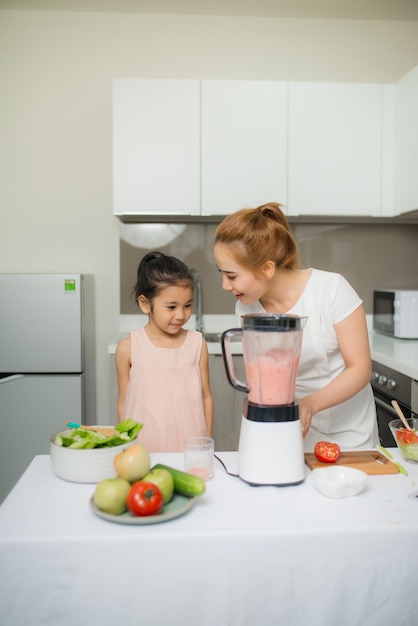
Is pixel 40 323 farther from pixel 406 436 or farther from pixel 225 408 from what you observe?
pixel 406 436

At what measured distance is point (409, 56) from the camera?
3.35m

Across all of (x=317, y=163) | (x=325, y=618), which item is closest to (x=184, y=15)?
(x=317, y=163)

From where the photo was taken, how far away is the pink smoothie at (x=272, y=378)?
1.17 metres

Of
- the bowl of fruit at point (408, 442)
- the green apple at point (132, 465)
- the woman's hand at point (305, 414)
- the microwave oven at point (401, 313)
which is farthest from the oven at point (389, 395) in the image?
the green apple at point (132, 465)

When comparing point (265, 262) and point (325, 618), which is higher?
point (265, 262)

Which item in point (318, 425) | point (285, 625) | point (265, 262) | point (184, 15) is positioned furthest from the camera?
point (184, 15)

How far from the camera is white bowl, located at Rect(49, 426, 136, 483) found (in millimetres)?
1172

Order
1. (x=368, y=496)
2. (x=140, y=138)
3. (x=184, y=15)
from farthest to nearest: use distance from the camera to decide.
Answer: (x=184, y=15), (x=140, y=138), (x=368, y=496)

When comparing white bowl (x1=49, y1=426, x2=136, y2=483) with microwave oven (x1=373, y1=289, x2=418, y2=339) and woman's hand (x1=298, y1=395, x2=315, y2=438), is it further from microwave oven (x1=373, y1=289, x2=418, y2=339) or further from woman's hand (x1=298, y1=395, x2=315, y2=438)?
microwave oven (x1=373, y1=289, x2=418, y2=339)

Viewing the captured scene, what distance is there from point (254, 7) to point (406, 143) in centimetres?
122

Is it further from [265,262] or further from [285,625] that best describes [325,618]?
[265,262]

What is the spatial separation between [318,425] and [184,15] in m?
2.61

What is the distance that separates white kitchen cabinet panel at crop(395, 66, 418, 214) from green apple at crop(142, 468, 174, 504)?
2.17 metres

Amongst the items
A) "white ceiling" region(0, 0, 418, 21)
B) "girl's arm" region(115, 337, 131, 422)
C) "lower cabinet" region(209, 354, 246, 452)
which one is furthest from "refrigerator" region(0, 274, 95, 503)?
"white ceiling" region(0, 0, 418, 21)
